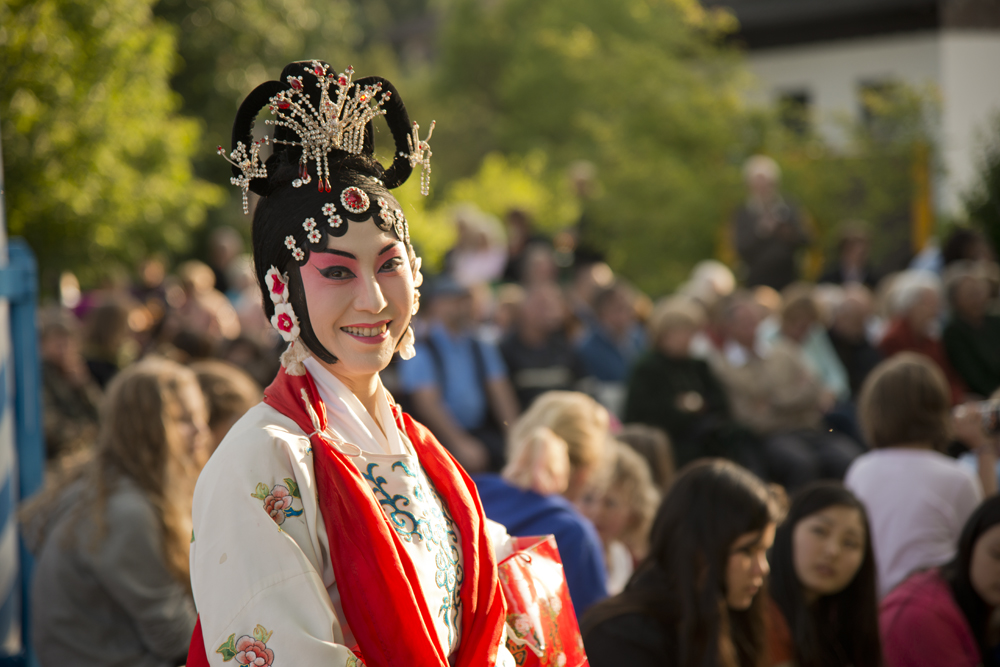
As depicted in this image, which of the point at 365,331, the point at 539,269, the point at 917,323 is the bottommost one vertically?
the point at 365,331

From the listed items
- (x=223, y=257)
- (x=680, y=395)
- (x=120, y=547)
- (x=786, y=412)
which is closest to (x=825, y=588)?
(x=120, y=547)

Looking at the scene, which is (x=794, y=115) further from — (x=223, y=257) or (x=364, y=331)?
(x=364, y=331)

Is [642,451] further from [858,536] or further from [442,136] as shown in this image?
[442,136]

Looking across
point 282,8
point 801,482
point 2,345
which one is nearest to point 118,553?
point 2,345

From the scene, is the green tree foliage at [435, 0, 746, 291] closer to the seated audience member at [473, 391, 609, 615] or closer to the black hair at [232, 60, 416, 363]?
the seated audience member at [473, 391, 609, 615]

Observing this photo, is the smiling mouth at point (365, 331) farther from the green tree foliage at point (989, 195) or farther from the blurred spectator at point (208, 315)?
the green tree foliage at point (989, 195)

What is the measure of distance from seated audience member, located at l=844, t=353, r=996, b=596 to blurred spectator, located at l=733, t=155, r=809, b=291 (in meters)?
5.24

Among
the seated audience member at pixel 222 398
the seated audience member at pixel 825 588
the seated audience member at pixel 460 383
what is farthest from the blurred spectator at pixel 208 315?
the seated audience member at pixel 825 588

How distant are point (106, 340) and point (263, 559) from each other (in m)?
5.28

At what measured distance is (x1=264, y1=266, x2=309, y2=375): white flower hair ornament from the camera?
5.97 ft

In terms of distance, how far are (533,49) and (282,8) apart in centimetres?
1166

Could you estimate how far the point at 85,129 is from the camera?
17.4 feet

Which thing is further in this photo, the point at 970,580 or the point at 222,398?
the point at 222,398

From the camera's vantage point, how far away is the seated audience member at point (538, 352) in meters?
7.16
